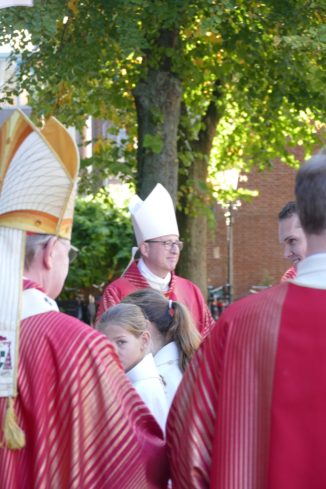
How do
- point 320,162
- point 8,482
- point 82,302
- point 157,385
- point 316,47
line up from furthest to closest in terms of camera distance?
1. point 82,302
2. point 316,47
3. point 157,385
4. point 8,482
5. point 320,162

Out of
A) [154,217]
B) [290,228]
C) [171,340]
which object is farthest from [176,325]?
[154,217]

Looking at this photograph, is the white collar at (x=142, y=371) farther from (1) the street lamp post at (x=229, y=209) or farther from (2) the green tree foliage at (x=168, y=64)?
(1) the street lamp post at (x=229, y=209)

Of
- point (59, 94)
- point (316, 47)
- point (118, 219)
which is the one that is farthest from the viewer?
point (118, 219)

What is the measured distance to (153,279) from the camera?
734 centimetres

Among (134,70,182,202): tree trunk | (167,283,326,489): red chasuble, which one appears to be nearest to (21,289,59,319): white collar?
(167,283,326,489): red chasuble

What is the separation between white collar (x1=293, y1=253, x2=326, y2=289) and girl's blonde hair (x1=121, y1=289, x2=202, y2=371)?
199 centimetres

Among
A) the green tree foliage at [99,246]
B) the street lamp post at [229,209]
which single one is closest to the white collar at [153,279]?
the street lamp post at [229,209]

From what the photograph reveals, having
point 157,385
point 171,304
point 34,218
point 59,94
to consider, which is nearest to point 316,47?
point 59,94

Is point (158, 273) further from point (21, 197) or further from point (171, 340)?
point (21, 197)

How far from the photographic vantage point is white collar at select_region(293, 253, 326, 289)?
124 inches

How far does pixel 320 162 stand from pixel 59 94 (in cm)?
976

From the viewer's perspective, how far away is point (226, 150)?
1822 centimetres

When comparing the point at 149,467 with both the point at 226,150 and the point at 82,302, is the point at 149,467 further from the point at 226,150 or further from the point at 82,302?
the point at 82,302

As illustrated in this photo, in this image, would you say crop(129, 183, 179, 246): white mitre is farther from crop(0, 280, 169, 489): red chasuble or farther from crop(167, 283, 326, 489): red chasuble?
crop(167, 283, 326, 489): red chasuble
